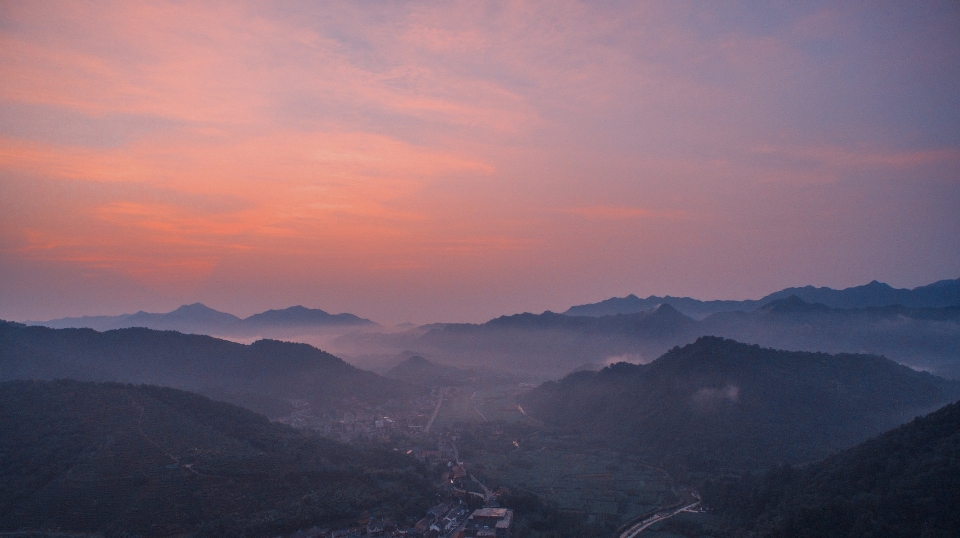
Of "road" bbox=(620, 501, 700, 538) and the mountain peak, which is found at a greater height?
the mountain peak

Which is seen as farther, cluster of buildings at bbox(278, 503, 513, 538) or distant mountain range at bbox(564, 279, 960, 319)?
distant mountain range at bbox(564, 279, 960, 319)

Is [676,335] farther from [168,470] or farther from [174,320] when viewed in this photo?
[174,320]

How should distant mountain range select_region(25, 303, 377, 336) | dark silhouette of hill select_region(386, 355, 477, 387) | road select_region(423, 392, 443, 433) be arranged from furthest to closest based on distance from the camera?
1. distant mountain range select_region(25, 303, 377, 336)
2. dark silhouette of hill select_region(386, 355, 477, 387)
3. road select_region(423, 392, 443, 433)

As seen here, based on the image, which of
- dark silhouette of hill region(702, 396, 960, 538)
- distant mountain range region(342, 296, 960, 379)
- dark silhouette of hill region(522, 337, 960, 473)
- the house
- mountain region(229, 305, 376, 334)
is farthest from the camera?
mountain region(229, 305, 376, 334)

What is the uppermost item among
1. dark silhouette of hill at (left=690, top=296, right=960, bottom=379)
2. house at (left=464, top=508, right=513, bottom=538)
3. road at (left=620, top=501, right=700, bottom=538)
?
dark silhouette of hill at (left=690, top=296, right=960, bottom=379)

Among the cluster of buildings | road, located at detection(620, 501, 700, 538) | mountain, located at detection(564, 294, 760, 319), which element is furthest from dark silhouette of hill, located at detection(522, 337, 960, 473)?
mountain, located at detection(564, 294, 760, 319)

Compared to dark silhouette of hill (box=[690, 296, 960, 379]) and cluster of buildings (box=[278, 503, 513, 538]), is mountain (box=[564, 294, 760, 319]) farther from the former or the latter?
cluster of buildings (box=[278, 503, 513, 538])

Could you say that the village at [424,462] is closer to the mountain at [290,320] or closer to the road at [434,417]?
the road at [434,417]

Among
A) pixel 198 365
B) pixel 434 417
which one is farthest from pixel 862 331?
pixel 198 365
